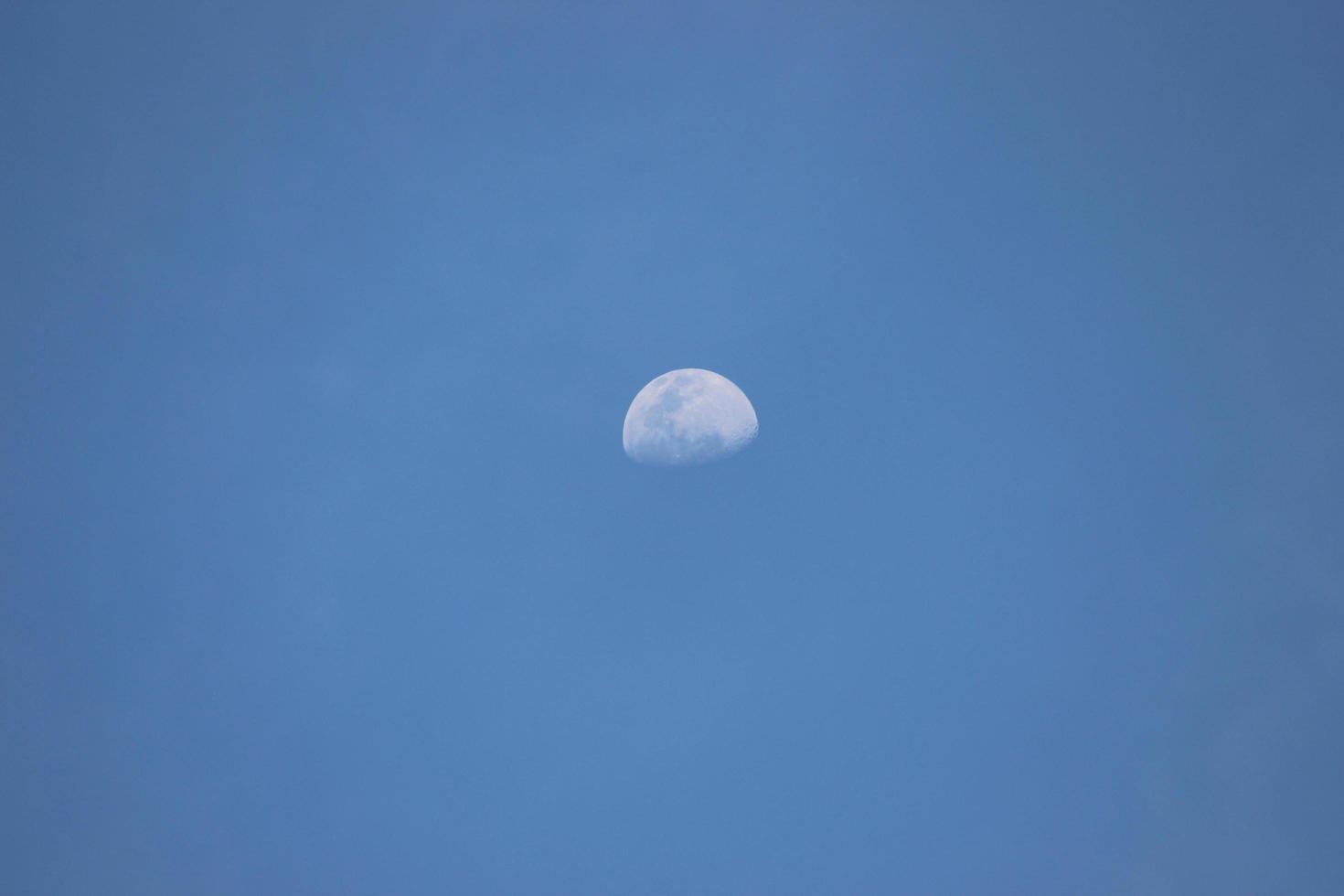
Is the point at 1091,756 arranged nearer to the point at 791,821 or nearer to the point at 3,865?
the point at 791,821

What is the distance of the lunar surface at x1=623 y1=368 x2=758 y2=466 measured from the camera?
9430 mm

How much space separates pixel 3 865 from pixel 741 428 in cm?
703

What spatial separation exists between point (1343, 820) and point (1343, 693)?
39.7 inches

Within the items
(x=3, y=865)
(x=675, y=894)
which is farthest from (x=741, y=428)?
(x=3, y=865)

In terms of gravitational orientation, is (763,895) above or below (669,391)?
below

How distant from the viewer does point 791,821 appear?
948 cm

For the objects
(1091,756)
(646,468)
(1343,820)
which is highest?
(646,468)

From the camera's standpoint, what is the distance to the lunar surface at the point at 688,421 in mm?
9430

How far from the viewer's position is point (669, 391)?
9.48 m

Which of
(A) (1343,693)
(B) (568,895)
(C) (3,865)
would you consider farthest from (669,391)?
(C) (3,865)

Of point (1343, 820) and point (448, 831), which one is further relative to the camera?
point (448, 831)

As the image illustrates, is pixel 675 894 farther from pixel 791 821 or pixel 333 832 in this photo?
pixel 333 832

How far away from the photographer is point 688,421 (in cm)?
943

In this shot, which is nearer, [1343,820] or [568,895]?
[1343,820]
